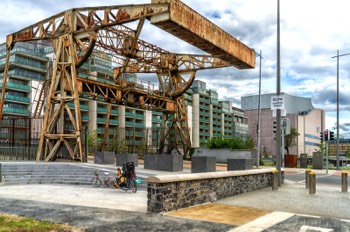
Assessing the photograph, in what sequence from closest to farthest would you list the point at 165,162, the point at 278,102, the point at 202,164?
the point at 278,102, the point at 202,164, the point at 165,162

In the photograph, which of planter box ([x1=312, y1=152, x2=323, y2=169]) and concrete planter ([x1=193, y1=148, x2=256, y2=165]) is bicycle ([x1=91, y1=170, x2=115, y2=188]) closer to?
concrete planter ([x1=193, y1=148, x2=256, y2=165])

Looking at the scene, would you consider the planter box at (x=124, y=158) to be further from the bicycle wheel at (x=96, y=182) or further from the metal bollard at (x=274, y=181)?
the metal bollard at (x=274, y=181)

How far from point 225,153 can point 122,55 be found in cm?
1345

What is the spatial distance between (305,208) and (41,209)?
25.5ft

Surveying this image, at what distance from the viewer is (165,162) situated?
21.9 metres

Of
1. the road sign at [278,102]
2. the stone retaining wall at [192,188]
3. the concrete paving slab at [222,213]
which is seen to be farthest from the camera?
the road sign at [278,102]

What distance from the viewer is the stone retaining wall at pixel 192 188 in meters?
9.88

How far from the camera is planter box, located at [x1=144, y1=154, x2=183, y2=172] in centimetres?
2161

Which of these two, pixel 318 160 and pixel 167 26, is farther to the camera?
pixel 318 160

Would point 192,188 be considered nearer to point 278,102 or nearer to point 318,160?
point 278,102

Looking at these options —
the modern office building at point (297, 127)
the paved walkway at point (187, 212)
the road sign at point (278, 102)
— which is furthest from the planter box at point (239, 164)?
the modern office building at point (297, 127)

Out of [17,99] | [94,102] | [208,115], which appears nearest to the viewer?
[17,99]

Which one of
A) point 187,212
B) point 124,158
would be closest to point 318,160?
point 124,158

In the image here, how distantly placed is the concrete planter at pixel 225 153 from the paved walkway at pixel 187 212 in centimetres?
1765
